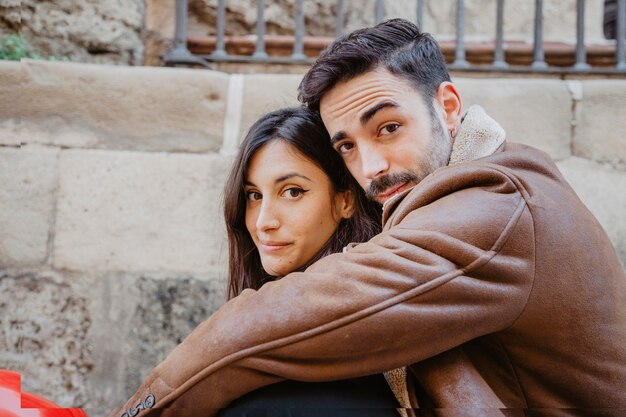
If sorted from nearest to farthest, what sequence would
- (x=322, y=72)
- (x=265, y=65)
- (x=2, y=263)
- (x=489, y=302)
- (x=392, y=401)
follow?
(x=489, y=302) → (x=392, y=401) → (x=322, y=72) → (x=2, y=263) → (x=265, y=65)

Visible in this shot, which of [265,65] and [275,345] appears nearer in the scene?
[275,345]

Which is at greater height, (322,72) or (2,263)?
(322,72)

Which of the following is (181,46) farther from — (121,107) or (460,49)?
(460,49)

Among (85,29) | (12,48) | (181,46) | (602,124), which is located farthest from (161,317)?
(602,124)

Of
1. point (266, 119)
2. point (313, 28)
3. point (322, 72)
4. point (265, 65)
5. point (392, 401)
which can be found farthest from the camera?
point (313, 28)

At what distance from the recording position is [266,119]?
1.83m

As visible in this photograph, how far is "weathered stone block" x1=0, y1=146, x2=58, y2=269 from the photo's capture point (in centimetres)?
203

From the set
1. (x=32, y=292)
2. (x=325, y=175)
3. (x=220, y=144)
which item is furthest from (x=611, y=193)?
(x=32, y=292)

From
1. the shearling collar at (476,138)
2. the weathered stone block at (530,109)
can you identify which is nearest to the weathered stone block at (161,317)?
the shearling collar at (476,138)

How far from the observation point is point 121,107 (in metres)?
2.09

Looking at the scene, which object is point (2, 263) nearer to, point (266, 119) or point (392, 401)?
point (266, 119)

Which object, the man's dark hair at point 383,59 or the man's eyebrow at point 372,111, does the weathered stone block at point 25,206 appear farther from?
the man's eyebrow at point 372,111

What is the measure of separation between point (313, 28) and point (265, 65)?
1069 mm

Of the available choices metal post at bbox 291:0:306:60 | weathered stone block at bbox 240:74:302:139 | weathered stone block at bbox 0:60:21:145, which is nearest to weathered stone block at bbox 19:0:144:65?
weathered stone block at bbox 0:60:21:145
